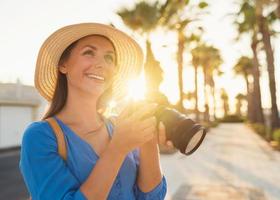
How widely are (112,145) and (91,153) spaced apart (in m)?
0.20

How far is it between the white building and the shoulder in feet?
73.8

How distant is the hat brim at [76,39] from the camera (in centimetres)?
183

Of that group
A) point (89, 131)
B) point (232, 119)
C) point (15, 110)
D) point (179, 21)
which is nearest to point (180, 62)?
point (179, 21)

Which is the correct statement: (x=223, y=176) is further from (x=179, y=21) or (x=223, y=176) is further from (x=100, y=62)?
(x=179, y=21)

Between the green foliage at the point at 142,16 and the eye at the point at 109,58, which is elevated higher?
the green foliage at the point at 142,16

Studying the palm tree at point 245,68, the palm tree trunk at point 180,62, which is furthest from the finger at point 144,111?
the palm tree at point 245,68

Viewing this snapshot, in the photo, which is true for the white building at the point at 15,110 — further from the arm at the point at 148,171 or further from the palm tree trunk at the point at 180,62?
the arm at the point at 148,171

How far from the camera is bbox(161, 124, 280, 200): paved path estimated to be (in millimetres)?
8430

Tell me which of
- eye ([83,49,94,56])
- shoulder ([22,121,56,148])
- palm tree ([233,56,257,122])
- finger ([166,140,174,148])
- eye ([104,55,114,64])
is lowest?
finger ([166,140,174,148])

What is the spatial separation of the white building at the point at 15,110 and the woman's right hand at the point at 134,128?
22.7 meters

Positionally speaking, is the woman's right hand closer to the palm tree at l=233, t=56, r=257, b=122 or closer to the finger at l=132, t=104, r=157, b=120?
the finger at l=132, t=104, r=157, b=120

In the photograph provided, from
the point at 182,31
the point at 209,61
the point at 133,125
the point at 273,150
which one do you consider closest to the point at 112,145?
the point at 133,125

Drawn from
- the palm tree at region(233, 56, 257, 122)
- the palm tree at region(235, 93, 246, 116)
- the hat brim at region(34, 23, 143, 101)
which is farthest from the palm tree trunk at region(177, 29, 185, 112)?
the palm tree at region(235, 93, 246, 116)

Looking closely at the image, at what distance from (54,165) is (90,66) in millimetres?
480
